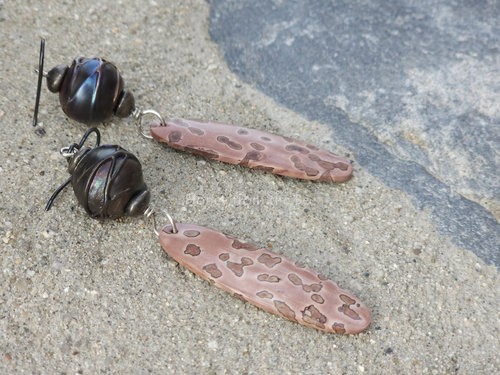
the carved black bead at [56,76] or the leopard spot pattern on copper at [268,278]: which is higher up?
the carved black bead at [56,76]

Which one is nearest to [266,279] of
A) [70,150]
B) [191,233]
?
[191,233]

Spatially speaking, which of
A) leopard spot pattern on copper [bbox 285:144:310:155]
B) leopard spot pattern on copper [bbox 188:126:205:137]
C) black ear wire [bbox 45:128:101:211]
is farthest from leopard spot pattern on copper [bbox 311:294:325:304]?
black ear wire [bbox 45:128:101:211]

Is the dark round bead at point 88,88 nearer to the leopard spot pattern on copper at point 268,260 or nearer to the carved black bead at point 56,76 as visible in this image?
the carved black bead at point 56,76

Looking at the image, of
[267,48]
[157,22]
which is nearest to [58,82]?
[157,22]

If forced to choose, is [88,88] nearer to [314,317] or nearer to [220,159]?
[220,159]

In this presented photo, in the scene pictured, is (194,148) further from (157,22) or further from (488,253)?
(488,253)

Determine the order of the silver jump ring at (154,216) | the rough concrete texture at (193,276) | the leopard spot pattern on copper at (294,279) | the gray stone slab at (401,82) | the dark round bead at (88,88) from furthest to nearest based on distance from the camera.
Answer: the gray stone slab at (401,82), the dark round bead at (88,88), the silver jump ring at (154,216), the leopard spot pattern on copper at (294,279), the rough concrete texture at (193,276)

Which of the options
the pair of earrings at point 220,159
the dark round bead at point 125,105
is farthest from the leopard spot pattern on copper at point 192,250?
the dark round bead at point 125,105
